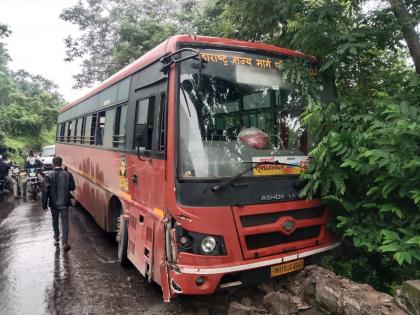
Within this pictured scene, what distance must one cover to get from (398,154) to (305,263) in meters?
1.65

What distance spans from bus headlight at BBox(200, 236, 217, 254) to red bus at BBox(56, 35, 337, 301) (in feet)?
0.03

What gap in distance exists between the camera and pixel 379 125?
402 centimetres

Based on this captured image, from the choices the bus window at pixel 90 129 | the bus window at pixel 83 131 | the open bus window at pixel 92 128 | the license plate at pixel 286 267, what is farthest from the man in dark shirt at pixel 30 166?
the license plate at pixel 286 267

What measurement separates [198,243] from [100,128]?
4750mm

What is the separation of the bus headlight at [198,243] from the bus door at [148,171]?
56 centimetres

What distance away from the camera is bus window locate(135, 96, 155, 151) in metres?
4.55

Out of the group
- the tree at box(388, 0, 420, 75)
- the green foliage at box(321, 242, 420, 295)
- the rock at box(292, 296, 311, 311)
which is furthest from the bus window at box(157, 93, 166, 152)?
the tree at box(388, 0, 420, 75)

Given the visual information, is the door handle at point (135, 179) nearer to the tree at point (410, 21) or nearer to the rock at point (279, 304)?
the rock at point (279, 304)

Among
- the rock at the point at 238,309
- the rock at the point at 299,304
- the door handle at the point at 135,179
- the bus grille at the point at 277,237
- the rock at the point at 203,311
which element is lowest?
the rock at the point at 203,311

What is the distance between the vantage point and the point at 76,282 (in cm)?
570

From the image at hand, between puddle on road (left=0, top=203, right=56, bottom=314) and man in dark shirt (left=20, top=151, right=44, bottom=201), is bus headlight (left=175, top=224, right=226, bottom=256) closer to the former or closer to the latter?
puddle on road (left=0, top=203, right=56, bottom=314)

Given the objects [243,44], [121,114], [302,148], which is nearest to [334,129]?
[302,148]

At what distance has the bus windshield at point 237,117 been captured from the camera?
410 centimetres

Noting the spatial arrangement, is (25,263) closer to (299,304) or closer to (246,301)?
(246,301)
